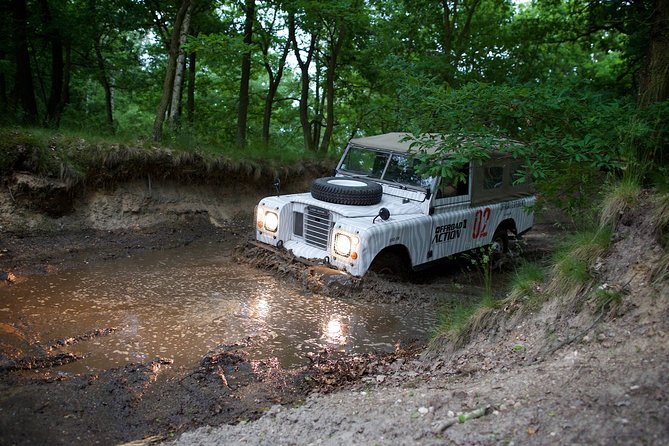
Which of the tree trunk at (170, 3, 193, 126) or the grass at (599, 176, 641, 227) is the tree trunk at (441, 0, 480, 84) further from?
the grass at (599, 176, 641, 227)

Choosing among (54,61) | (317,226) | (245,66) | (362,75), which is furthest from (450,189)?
(54,61)

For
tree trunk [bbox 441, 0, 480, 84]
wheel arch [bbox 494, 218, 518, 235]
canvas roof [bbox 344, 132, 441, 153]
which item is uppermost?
tree trunk [bbox 441, 0, 480, 84]

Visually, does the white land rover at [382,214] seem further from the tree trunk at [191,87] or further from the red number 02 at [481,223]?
the tree trunk at [191,87]

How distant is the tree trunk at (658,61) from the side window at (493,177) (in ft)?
9.93

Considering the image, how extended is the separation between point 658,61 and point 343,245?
3928 millimetres

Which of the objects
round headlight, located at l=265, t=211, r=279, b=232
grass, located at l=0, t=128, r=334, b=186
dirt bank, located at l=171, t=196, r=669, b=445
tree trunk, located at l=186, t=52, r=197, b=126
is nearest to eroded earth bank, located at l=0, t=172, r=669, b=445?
dirt bank, located at l=171, t=196, r=669, b=445

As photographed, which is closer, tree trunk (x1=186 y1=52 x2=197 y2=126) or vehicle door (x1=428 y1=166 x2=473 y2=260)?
vehicle door (x1=428 y1=166 x2=473 y2=260)

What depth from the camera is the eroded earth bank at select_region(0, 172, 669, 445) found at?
3082 mm

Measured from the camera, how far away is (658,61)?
5617 mm

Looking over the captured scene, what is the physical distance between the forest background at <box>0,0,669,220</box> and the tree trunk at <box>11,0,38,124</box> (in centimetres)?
2

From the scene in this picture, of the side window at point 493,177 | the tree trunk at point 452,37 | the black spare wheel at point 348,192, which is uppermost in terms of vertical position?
the tree trunk at point 452,37

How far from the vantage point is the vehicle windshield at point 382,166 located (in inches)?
309

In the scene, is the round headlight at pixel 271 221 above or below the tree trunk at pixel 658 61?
below

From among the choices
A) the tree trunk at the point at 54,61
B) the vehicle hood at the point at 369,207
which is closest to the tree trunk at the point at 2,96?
the tree trunk at the point at 54,61
